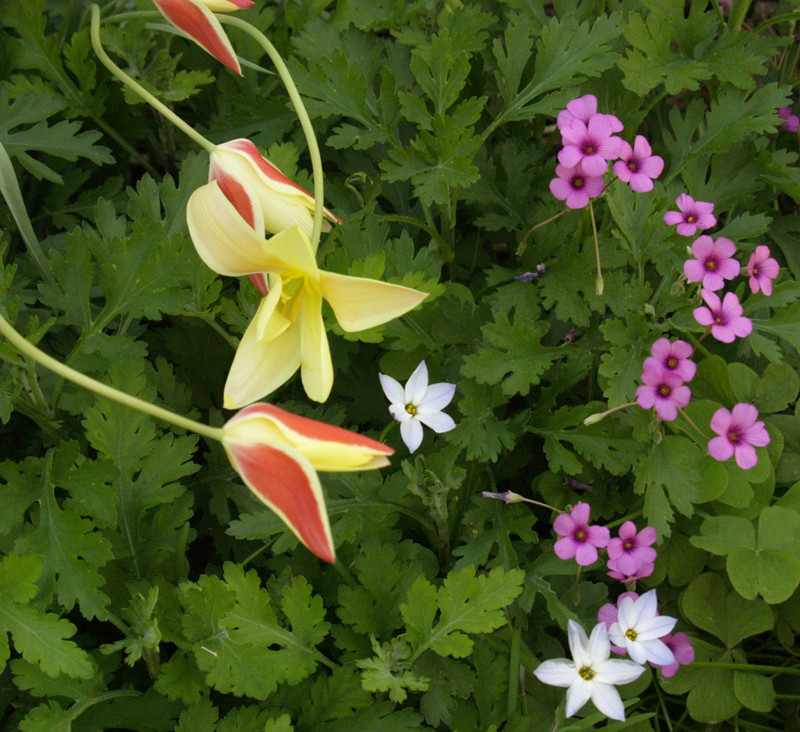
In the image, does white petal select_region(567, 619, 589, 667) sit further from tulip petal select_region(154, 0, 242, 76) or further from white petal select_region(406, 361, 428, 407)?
tulip petal select_region(154, 0, 242, 76)

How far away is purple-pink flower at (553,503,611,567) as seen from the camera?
1071 millimetres

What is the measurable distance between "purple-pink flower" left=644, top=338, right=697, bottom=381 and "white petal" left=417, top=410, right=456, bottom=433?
11.9 inches

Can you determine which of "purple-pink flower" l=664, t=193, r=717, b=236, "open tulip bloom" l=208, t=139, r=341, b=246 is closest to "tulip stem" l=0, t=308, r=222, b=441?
"open tulip bloom" l=208, t=139, r=341, b=246

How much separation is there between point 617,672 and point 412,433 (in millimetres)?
426

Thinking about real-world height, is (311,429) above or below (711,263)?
above

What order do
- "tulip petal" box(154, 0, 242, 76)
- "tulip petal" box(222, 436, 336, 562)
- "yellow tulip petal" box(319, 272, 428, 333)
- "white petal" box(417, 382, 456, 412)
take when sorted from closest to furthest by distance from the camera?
"tulip petal" box(222, 436, 336, 562), "yellow tulip petal" box(319, 272, 428, 333), "tulip petal" box(154, 0, 242, 76), "white petal" box(417, 382, 456, 412)

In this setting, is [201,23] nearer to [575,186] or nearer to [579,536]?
[575,186]

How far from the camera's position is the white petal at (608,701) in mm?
927

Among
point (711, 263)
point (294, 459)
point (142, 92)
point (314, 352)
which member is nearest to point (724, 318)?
point (711, 263)

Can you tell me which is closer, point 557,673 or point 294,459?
point 294,459

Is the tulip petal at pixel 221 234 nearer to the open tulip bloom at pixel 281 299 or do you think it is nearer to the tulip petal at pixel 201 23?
the open tulip bloom at pixel 281 299

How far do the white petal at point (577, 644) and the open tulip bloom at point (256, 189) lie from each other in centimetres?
65

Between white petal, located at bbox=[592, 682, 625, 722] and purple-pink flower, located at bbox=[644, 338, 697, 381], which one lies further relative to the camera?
purple-pink flower, located at bbox=[644, 338, 697, 381]

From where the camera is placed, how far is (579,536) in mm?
1104
